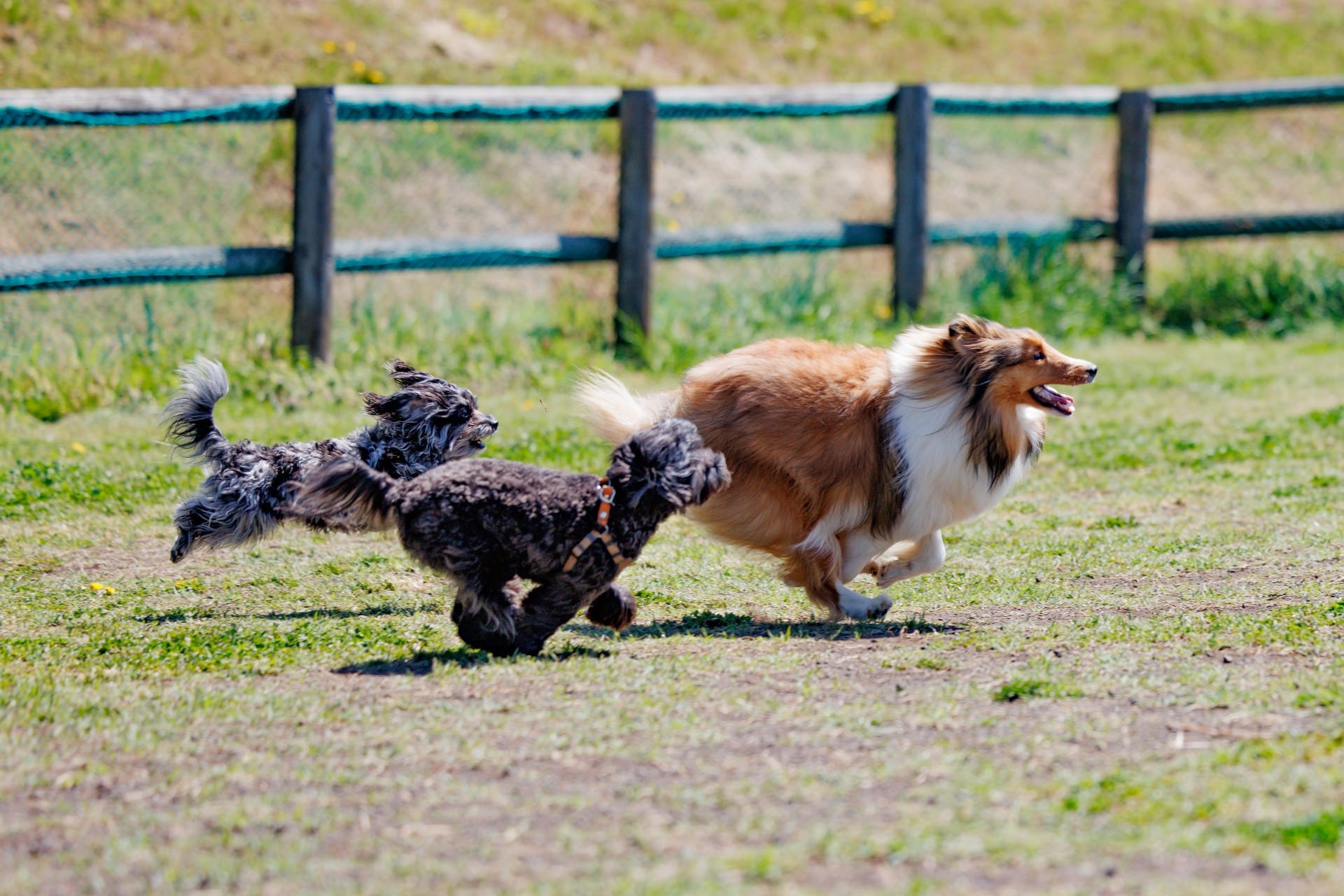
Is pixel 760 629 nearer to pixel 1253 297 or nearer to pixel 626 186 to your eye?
pixel 626 186

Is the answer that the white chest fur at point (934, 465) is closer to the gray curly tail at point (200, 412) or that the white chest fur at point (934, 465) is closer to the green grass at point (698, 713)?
the green grass at point (698, 713)

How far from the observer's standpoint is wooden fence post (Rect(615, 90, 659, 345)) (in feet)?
35.0

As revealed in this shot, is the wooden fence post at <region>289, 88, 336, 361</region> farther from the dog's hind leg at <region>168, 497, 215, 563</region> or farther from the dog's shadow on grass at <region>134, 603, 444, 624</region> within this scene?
the dog's shadow on grass at <region>134, 603, 444, 624</region>

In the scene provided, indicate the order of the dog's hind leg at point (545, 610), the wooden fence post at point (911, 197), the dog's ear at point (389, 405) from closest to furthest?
the dog's hind leg at point (545, 610), the dog's ear at point (389, 405), the wooden fence post at point (911, 197)

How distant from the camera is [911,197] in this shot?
12047mm

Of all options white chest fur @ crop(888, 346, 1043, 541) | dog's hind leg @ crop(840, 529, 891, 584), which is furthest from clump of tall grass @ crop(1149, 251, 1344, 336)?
dog's hind leg @ crop(840, 529, 891, 584)

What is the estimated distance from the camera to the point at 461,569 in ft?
15.5

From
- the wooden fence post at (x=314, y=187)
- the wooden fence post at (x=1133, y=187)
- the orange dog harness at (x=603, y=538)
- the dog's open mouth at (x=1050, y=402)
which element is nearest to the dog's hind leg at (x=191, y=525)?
the orange dog harness at (x=603, y=538)

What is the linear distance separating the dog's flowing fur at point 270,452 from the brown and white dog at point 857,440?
683mm

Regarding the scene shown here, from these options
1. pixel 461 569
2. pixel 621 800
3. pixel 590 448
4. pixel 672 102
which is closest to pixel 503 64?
pixel 672 102

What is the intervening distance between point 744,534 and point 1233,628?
1.78 m

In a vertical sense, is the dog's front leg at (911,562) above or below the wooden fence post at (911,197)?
below

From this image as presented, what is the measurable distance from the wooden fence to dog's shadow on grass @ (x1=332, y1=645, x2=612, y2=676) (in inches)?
204

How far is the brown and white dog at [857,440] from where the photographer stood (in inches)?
219
